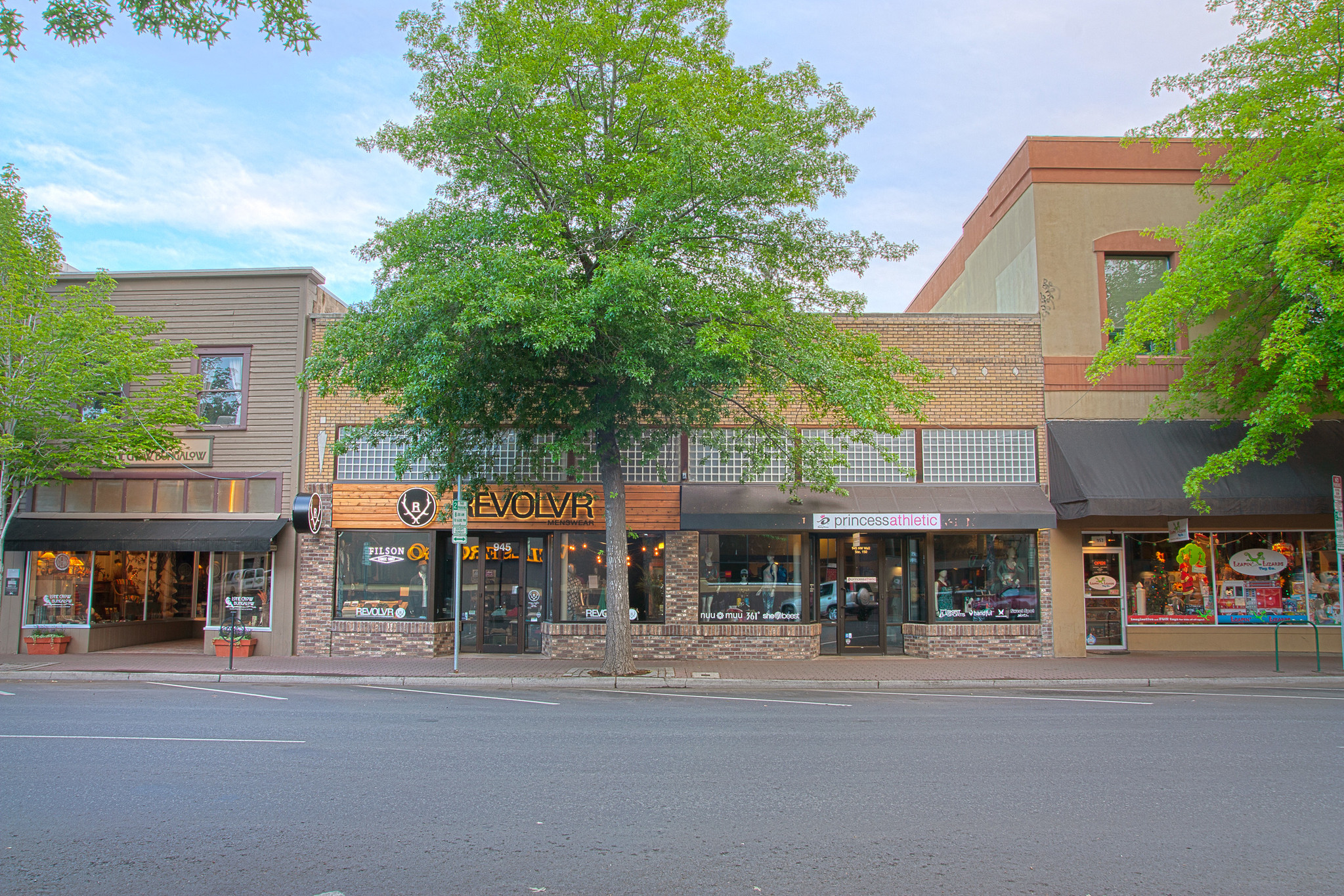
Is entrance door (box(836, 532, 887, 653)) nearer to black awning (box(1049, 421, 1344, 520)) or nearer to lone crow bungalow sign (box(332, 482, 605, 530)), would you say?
black awning (box(1049, 421, 1344, 520))

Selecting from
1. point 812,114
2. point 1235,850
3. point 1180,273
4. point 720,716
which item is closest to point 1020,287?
point 1180,273

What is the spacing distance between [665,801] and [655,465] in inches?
449

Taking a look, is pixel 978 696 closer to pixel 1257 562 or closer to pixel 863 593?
pixel 863 593

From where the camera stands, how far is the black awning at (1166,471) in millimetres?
15859

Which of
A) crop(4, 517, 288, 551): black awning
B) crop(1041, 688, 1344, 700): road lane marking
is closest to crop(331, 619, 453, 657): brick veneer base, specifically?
crop(4, 517, 288, 551): black awning

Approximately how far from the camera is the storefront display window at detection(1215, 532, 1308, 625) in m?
17.5

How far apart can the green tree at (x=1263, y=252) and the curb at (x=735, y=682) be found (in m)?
3.03

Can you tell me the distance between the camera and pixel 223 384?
18.4 meters

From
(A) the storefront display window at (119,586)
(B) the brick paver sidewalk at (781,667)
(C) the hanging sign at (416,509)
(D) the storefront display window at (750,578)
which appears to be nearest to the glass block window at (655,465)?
(D) the storefront display window at (750,578)

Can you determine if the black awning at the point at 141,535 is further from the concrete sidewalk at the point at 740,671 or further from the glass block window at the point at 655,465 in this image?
the glass block window at the point at 655,465

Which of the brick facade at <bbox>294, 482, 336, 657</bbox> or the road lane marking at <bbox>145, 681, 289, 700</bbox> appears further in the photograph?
the brick facade at <bbox>294, 482, 336, 657</bbox>

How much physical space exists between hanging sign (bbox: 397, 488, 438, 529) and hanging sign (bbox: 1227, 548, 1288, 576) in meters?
15.8

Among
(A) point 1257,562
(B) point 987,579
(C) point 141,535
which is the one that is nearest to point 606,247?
(B) point 987,579

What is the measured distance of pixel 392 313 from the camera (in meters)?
12.7
